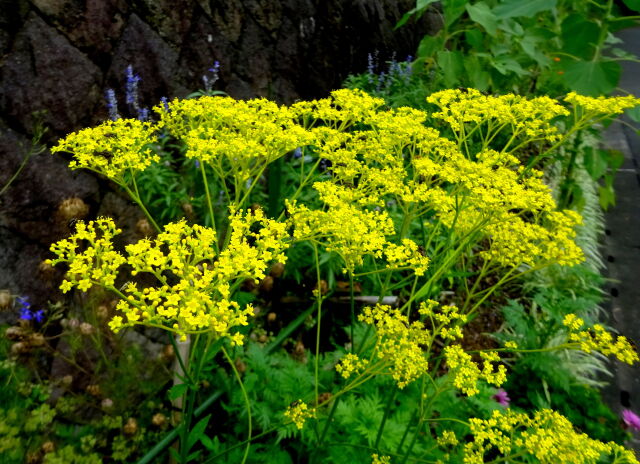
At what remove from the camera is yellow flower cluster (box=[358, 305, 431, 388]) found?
103cm

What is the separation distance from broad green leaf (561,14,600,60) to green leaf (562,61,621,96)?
32 cm

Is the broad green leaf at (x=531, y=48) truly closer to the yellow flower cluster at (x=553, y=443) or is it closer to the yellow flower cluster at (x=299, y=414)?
the yellow flower cluster at (x=553, y=443)

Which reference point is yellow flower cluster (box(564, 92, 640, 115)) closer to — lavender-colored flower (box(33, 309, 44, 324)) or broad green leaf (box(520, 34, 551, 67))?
broad green leaf (box(520, 34, 551, 67))

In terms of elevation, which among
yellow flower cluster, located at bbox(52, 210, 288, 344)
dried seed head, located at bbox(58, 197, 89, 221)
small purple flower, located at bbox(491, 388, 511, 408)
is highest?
yellow flower cluster, located at bbox(52, 210, 288, 344)

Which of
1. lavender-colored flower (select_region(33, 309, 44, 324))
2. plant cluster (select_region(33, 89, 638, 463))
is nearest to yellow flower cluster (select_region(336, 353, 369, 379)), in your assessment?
plant cluster (select_region(33, 89, 638, 463))

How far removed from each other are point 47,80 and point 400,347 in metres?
1.92

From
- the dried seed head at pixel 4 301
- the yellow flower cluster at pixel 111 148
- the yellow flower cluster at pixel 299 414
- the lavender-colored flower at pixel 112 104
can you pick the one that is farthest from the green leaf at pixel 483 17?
the dried seed head at pixel 4 301

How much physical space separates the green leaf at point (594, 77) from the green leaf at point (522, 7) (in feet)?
1.09

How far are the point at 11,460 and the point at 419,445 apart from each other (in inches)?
58.2

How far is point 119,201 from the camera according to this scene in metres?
2.12

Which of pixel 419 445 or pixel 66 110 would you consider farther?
pixel 66 110

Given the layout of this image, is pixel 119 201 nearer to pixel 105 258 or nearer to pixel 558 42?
pixel 105 258

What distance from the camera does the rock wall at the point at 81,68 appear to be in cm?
177

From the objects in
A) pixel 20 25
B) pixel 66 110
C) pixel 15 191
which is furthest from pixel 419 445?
pixel 20 25
